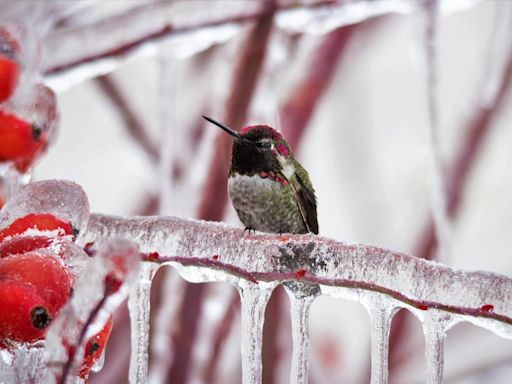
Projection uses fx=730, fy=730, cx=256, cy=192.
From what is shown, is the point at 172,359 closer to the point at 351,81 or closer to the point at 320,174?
the point at 351,81

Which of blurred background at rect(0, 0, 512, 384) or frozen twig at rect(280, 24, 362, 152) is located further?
frozen twig at rect(280, 24, 362, 152)

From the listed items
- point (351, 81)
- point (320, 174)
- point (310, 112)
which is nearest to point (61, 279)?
point (310, 112)

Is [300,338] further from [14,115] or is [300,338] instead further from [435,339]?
[14,115]

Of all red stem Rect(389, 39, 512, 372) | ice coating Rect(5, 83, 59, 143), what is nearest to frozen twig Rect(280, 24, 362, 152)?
red stem Rect(389, 39, 512, 372)

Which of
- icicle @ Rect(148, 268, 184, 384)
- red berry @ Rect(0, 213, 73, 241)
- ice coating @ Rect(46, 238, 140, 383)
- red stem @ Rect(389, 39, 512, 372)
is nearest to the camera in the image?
ice coating @ Rect(46, 238, 140, 383)

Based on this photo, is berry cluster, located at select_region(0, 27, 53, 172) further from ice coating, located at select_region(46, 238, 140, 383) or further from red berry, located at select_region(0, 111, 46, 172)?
ice coating, located at select_region(46, 238, 140, 383)

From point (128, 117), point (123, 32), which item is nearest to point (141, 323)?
point (123, 32)

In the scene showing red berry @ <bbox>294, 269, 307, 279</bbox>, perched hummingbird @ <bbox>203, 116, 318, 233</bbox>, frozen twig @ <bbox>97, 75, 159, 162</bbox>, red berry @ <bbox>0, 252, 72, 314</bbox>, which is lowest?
red berry @ <bbox>0, 252, 72, 314</bbox>

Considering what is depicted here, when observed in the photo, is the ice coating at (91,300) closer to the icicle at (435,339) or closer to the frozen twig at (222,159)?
the icicle at (435,339)
